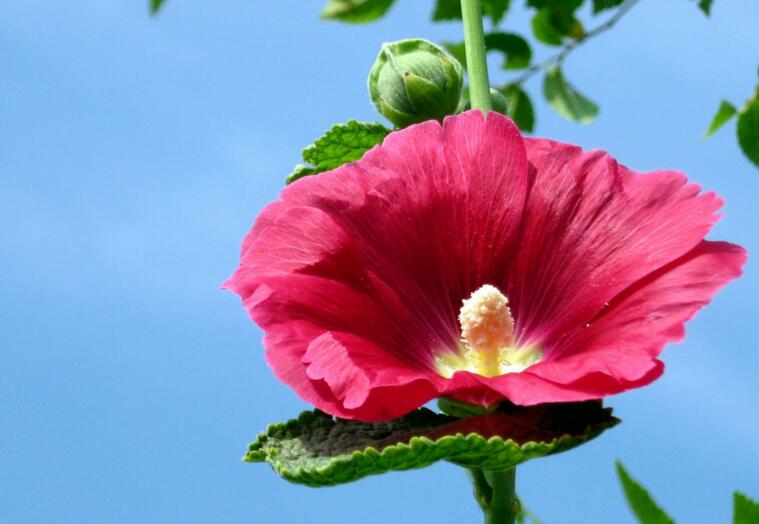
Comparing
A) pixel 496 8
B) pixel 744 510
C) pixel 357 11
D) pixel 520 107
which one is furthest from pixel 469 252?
pixel 520 107

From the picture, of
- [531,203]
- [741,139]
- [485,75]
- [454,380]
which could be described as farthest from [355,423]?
[741,139]

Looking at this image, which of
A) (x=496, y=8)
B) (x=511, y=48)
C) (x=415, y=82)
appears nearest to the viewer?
(x=415, y=82)

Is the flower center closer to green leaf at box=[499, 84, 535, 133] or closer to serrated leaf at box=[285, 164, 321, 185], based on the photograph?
serrated leaf at box=[285, 164, 321, 185]

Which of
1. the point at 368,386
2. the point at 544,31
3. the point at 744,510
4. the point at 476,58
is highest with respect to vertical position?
the point at 544,31

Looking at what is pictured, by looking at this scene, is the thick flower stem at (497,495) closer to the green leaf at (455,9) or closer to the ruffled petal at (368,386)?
the ruffled petal at (368,386)

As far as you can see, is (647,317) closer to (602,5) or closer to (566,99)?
(602,5)

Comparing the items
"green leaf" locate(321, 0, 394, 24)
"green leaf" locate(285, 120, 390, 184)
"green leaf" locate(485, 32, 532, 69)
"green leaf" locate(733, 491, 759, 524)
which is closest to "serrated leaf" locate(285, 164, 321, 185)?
"green leaf" locate(285, 120, 390, 184)

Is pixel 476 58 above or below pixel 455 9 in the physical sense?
below
